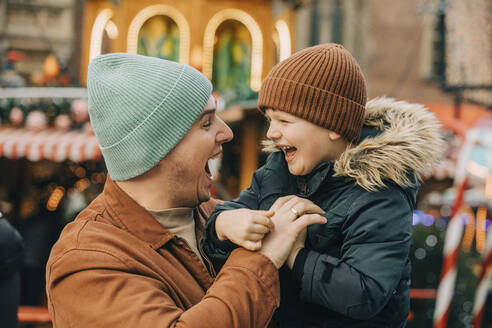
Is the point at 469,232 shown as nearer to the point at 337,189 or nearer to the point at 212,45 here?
the point at 212,45

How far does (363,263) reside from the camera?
4.66 ft

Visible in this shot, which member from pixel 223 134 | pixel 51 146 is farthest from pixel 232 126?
pixel 223 134

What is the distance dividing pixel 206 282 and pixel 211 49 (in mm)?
7364

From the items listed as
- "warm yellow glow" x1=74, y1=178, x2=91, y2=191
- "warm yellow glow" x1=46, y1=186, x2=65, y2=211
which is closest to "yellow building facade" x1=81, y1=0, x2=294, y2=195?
"warm yellow glow" x1=74, y1=178, x2=91, y2=191

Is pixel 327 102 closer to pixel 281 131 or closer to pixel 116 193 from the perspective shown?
pixel 281 131

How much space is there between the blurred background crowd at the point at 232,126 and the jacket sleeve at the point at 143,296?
2101mm

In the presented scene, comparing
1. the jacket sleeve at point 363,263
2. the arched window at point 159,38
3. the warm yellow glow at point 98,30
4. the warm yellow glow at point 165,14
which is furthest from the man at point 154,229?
the warm yellow glow at point 98,30

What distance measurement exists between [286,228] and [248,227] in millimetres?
122

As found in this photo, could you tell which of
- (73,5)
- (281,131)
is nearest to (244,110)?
(281,131)

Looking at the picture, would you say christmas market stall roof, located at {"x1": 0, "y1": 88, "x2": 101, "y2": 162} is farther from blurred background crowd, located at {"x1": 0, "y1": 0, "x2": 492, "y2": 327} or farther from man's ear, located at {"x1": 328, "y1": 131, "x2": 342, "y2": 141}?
man's ear, located at {"x1": 328, "y1": 131, "x2": 342, "y2": 141}

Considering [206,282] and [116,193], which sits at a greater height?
[116,193]

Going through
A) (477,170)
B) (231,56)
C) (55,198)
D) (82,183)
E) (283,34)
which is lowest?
(55,198)

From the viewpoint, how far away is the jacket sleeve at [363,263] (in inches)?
55.3

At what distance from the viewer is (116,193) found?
1671mm
